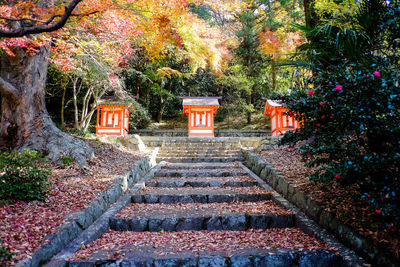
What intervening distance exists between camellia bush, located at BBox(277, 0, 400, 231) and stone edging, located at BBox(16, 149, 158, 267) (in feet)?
9.46

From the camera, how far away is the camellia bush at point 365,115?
1.94 metres

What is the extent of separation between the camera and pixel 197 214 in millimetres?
3414

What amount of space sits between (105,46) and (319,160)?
569 cm

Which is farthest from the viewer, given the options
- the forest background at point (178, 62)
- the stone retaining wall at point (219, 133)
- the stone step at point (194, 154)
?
the stone retaining wall at point (219, 133)

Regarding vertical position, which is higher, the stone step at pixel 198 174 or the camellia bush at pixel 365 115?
the camellia bush at pixel 365 115

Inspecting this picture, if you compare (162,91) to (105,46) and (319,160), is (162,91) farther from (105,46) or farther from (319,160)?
(319,160)

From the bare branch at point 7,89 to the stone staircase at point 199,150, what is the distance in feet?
15.2

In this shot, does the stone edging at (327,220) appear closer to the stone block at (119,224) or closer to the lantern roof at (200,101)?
the stone block at (119,224)

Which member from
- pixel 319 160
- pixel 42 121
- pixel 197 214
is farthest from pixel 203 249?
pixel 42 121

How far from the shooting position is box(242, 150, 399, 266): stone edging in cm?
208

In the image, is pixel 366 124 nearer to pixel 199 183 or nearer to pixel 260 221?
pixel 260 221

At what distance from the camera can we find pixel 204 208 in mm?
3775

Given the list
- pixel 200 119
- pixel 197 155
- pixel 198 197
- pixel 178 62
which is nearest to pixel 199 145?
pixel 197 155

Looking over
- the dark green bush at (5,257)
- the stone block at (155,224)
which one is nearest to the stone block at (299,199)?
the stone block at (155,224)
